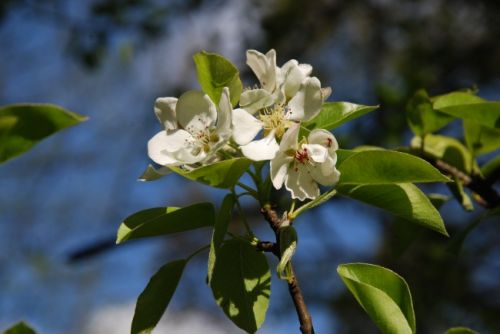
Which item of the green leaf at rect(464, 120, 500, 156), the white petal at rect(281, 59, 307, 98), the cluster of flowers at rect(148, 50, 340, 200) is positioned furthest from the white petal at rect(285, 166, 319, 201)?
the green leaf at rect(464, 120, 500, 156)

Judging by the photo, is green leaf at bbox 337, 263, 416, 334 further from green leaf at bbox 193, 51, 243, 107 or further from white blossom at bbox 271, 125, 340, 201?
green leaf at bbox 193, 51, 243, 107

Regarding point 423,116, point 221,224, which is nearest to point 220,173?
point 221,224

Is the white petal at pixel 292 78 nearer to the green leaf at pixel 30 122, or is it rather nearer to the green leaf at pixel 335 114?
the green leaf at pixel 335 114

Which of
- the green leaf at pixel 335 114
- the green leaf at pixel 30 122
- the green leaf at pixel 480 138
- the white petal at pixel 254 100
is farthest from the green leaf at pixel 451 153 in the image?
the green leaf at pixel 30 122

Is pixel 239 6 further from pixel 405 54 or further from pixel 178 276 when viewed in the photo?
pixel 178 276

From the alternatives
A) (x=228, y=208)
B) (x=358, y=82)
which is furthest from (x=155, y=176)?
(x=358, y=82)

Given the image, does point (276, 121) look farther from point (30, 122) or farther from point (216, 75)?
point (30, 122)
